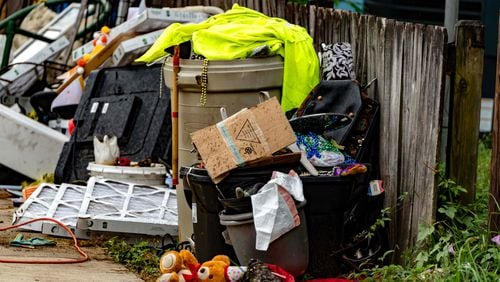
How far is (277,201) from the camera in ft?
19.1

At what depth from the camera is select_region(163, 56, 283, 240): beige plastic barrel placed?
689 cm

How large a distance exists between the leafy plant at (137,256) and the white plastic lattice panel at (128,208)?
0.44 ft

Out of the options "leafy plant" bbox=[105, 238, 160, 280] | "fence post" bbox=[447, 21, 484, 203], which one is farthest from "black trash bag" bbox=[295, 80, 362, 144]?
"leafy plant" bbox=[105, 238, 160, 280]

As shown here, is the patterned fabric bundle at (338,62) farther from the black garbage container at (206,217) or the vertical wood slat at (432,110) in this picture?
the black garbage container at (206,217)

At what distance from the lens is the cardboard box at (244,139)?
6.06 m

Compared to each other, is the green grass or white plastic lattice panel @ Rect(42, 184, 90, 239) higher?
the green grass

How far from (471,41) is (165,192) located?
9.48 ft

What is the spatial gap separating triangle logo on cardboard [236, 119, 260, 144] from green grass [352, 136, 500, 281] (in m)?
0.95

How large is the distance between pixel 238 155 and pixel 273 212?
1.41ft

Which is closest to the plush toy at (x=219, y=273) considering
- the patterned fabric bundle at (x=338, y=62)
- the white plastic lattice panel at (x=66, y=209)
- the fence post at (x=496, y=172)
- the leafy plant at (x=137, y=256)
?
the leafy plant at (x=137, y=256)

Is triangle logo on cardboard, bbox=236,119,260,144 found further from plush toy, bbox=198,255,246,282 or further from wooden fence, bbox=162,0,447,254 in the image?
wooden fence, bbox=162,0,447,254

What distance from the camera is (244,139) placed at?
241 inches

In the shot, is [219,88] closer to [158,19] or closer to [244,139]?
[244,139]

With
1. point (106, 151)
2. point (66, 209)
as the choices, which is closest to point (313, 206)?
point (66, 209)
